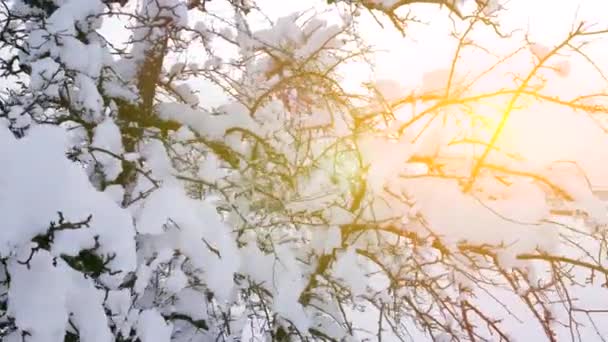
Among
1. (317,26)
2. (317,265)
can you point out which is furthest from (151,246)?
(317,26)

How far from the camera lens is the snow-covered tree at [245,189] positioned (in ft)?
5.04

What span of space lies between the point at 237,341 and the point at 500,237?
5.15ft

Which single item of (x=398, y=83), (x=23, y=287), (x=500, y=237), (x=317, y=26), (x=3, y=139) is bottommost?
(x=23, y=287)

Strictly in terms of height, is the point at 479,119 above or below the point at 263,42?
below

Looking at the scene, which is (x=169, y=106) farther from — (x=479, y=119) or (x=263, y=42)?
(x=479, y=119)

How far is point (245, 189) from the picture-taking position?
293cm

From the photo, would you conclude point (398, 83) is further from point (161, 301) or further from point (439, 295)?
point (161, 301)

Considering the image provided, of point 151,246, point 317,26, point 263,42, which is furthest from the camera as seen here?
point 317,26

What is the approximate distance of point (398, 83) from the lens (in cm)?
331

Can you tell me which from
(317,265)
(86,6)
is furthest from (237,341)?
(86,6)

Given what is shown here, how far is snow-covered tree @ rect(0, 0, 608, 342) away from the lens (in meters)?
1.54

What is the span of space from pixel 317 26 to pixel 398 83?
81 cm

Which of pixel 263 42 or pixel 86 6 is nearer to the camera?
pixel 86 6

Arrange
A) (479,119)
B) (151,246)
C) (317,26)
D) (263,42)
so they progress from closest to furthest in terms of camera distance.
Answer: (151,246) < (479,119) < (263,42) < (317,26)
